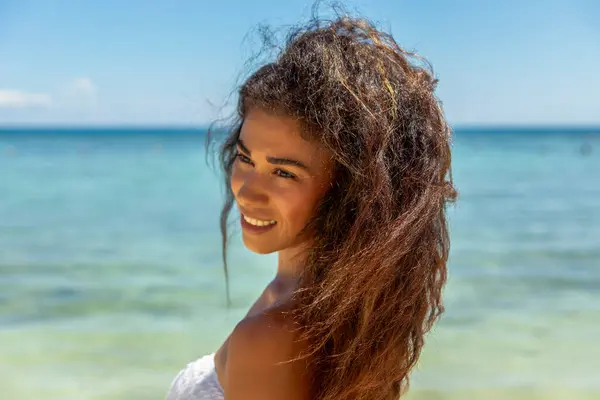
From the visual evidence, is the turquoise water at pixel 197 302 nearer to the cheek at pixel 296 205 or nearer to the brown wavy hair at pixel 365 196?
the brown wavy hair at pixel 365 196

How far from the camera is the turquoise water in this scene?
4.92 metres

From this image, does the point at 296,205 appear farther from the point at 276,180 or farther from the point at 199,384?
the point at 199,384

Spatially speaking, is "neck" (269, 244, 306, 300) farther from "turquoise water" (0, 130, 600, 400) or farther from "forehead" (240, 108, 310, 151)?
"turquoise water" (0, 130, 600, 400)

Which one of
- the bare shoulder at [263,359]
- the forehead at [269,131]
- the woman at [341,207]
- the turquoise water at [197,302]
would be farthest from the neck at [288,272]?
the turquoise water at [197,302]

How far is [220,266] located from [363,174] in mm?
6133

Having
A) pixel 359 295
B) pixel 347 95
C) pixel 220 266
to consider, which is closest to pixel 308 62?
pixel 347 95

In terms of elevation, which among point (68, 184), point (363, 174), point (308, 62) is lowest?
point (363, 174)

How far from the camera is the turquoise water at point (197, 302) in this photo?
4922 mm

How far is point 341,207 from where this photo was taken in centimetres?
165

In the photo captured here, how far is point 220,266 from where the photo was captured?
7.60m

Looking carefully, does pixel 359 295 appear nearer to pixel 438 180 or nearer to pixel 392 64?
pixel 438 180

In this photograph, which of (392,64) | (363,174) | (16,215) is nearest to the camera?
(363,174)

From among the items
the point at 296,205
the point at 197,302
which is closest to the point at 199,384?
the point at 296,205

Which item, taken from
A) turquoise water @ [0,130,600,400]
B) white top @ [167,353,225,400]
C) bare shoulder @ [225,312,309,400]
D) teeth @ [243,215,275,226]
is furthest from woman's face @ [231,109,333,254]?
turquoise water @ [0,130,600,400]
